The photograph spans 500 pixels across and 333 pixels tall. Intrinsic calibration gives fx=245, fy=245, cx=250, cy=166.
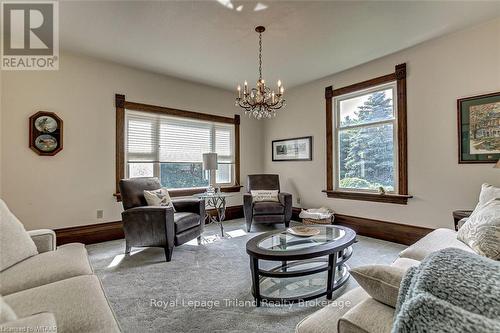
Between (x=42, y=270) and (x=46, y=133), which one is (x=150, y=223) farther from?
(x=46, y=133)

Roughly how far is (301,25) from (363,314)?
283cm

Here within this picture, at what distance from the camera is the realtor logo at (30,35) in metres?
2.48

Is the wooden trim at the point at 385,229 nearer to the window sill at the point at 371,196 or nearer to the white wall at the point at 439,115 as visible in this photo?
the white wall at the point at 439,115

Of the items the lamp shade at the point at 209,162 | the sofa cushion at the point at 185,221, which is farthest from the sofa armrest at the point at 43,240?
the lamp shade at the point at 209,162

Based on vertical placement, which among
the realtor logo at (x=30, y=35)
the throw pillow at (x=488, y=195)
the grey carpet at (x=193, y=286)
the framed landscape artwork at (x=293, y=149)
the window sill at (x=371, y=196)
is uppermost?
the realtor logo at (x=30, y=35)

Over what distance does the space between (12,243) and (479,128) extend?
14.6ft

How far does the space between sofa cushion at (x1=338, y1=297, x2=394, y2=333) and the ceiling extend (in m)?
2.58

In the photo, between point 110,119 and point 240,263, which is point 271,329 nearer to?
point 240,263

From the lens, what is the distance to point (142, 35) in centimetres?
295

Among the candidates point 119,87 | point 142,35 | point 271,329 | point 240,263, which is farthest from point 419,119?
point 119,87

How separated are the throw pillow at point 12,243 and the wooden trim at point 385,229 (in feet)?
12.9

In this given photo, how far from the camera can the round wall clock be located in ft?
10.4

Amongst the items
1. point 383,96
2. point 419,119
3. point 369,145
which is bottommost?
point 369,145

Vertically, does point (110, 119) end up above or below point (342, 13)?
below
